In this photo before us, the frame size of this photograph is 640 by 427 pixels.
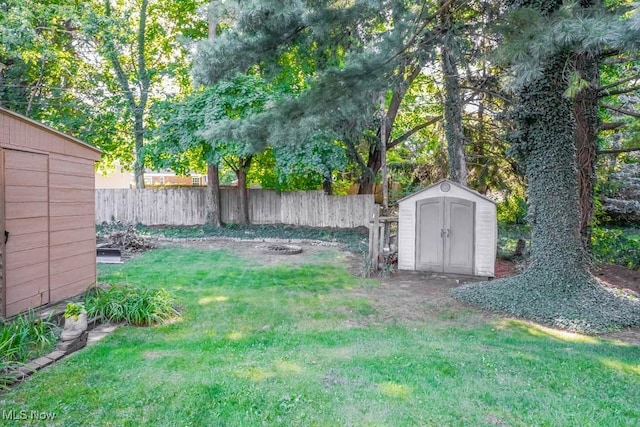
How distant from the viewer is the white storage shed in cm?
703

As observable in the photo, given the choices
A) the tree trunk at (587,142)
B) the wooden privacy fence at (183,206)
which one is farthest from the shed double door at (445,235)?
the wooden privacy fence at (183,206)

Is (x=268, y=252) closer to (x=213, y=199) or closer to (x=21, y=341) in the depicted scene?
(x=213, y=199)

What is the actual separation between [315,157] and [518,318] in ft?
24.8

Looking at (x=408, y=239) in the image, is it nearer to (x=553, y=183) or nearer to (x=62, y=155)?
(x=553, y=183)

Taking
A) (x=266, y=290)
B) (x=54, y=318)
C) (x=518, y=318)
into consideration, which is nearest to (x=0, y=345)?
(x=54, y=318)

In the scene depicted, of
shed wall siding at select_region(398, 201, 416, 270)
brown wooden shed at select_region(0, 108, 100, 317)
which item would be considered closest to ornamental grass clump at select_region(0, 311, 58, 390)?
brown wooden shed at select_region(0, 108, 100, 317)

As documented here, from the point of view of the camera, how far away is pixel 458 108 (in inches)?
361

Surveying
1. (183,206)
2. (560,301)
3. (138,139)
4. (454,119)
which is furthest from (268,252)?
(138,139)

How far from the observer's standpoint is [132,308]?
4.47 m

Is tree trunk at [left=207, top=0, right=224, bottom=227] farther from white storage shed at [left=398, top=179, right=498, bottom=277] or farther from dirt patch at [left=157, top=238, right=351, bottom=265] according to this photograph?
white storage shed at [left=398, top=179, right=498, bottom=277]

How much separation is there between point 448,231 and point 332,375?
4.90 meters

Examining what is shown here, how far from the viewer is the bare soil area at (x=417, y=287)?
492cm

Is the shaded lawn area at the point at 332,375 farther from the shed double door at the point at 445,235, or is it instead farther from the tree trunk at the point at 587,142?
the tree trunk at the point at 587,142

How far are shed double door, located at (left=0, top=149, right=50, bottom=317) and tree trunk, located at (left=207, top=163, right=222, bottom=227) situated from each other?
9293 millimetres
